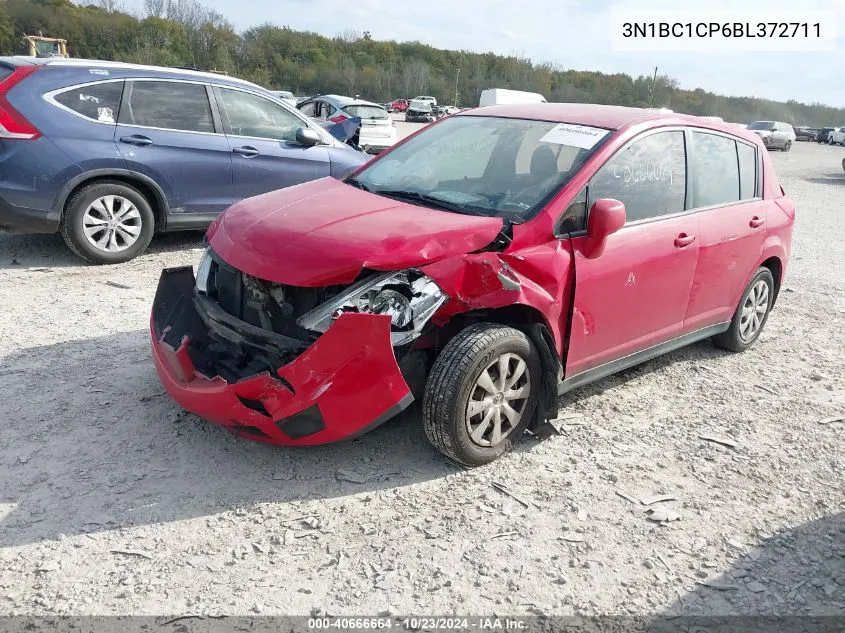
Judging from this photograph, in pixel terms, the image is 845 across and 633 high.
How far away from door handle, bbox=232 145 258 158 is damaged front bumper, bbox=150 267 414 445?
3975 millimetres

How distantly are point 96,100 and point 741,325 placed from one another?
225 inches

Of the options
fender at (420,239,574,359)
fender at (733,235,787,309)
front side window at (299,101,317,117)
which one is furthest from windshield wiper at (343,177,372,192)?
front side window at (299,101,317,117)

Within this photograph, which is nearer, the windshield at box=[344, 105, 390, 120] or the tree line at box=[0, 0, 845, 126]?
the windshield at box=[344, 105, 390, 120]

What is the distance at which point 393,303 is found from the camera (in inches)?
128

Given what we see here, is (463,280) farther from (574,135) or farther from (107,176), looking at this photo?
(107,176)

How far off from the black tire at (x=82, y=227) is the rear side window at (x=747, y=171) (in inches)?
197

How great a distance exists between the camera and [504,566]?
9.42ft

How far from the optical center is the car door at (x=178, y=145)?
6.50m

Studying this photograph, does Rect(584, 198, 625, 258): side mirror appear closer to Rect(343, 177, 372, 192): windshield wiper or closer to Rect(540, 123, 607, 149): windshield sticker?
Rect(540, 123, 607, 149): windshield sticker

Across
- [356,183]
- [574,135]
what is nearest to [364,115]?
[356,183]

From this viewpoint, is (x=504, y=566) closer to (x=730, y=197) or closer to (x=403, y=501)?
(x=403, y=501)

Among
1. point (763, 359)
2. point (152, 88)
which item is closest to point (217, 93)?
point (152, 88)

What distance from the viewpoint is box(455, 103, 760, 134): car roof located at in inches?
165

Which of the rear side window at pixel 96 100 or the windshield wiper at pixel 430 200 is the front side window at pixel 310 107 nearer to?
the rear side window at pixel 96 100
